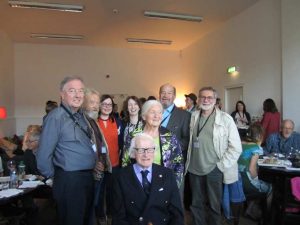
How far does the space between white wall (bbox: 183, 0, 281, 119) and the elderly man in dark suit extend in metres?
4.76

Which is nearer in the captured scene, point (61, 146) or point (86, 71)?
point (61, 146)

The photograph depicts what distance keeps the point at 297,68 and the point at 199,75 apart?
4.56m

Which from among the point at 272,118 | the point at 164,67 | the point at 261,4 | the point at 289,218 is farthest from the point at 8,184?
the point at 164,67

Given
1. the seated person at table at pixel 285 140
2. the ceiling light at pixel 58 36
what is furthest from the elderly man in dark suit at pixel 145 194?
the ceiling light at pixel 58 36

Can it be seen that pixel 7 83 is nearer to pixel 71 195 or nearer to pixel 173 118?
pixel 173 118

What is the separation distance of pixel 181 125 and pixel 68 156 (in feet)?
4.39

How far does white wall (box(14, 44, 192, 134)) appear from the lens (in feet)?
33.5

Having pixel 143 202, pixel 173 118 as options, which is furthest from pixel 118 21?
pixel 143 202

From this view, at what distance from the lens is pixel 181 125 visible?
308cm

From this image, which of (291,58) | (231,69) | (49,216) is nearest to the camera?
(49,216)

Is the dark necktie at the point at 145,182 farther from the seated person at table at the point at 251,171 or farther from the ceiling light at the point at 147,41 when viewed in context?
the ceiling light at the point at 147,41

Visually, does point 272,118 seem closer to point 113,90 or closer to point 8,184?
point 8,184

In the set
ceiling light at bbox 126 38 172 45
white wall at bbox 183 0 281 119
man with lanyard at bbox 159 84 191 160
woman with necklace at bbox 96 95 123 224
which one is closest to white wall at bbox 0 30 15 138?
ceiling light at bbox 126 38 172 45

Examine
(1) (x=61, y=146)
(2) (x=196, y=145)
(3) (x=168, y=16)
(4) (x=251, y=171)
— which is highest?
(3) (x=168, y=16)
